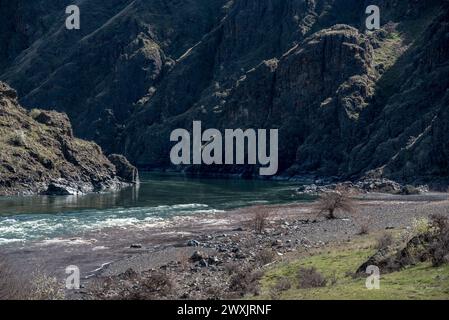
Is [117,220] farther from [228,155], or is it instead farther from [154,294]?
[228,155]

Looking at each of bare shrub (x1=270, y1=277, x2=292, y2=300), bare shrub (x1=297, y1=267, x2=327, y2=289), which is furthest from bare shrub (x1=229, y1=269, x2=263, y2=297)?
bare shrub (x1=297, y1=267, x2=327, y2=289)

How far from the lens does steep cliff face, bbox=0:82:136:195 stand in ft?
391

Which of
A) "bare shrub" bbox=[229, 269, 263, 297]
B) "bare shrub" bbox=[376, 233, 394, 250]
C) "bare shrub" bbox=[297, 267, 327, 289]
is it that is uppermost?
"bare shrub" bbox=[376, 233, 394, 250]

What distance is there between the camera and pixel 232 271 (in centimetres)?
3697

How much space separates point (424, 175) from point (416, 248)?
9343cm

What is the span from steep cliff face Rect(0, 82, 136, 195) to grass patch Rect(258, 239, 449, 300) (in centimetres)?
8958

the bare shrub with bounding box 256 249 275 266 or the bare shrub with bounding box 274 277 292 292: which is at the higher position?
the bare shrub with bounding box 274 277 292 292

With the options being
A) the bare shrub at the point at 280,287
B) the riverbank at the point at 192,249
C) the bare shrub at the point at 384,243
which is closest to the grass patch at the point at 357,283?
the bare shrub at the point at 280,287

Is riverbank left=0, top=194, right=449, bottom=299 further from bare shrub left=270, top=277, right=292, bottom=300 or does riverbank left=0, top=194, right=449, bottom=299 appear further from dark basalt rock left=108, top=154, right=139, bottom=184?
dark basalt rock left=108, top=154, right=139, bottom=184

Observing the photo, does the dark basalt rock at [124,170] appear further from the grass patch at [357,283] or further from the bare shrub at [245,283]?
the bare shrub at [245,283]

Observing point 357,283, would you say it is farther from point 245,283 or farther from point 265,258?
point 265,258

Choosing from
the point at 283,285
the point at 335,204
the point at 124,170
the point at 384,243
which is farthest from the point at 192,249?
the point at 124,170

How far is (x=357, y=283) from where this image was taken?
88.0 ft
